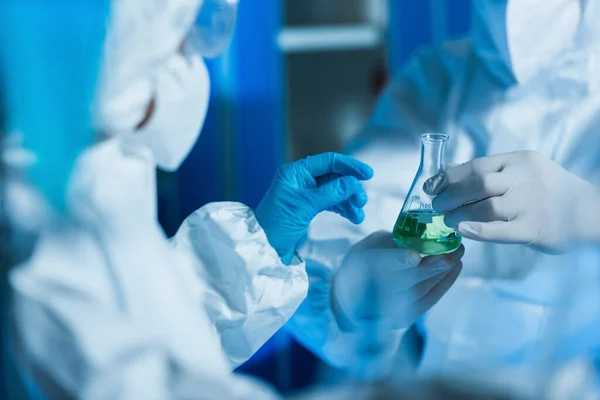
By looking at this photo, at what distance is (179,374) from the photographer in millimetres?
585

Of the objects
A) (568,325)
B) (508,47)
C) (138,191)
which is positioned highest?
(508,47)

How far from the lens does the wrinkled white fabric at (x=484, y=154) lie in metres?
1.07

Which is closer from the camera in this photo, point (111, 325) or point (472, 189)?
point (111, 325)

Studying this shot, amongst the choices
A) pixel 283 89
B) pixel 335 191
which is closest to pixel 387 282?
pixel 335 191

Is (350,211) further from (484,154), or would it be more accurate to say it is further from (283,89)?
(283,89)

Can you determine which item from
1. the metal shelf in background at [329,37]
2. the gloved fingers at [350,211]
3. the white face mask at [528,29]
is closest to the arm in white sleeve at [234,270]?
the gloved fingers at [350,211]

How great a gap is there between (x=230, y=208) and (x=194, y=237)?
2.7 inches

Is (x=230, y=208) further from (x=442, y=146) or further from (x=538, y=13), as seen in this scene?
(x=538, y=13)

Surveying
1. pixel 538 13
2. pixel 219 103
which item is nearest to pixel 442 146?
pixel 538 13

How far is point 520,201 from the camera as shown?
889 millimetres

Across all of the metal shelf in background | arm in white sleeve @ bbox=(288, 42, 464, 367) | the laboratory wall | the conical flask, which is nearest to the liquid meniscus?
the conical flask

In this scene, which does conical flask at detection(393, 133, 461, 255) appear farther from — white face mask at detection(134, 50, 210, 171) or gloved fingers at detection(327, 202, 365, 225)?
white face mask at detection(134, 50, 210, 171)

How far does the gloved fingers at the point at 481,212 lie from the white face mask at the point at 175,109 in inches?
16.0

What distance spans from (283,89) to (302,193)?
3.27ft
